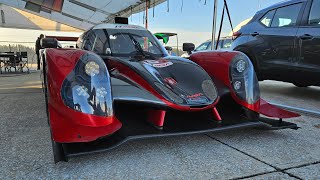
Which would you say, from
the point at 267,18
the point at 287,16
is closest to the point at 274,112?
the point at 287,16

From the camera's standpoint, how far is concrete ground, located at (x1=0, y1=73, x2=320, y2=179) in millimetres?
1938

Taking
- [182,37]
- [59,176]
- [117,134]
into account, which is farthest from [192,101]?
[182,37]

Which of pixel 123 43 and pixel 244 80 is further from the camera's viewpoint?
pixel 123 43

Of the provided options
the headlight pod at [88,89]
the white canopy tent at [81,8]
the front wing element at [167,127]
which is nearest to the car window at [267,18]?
the front wing element at [167,127]

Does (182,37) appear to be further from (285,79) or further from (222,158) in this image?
(222,158)

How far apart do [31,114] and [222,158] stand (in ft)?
8.68

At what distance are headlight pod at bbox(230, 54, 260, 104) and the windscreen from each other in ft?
3.50

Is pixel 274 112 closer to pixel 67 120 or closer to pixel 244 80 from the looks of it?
pixel 244 80

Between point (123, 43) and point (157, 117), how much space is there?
5.07 feet

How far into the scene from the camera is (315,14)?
14.8 ft

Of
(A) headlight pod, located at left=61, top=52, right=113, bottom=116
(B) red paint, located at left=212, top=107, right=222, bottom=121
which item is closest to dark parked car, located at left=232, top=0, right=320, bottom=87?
(B) red paint, located at left=212, top=107, right=222, bottom=121

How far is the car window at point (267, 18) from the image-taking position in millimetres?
5285

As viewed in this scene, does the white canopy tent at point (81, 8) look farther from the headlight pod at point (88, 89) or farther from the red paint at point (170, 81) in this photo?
the headlight pod at point (88, 89)

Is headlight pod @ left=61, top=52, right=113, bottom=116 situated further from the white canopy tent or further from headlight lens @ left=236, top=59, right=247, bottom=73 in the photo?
the white canopy tent
